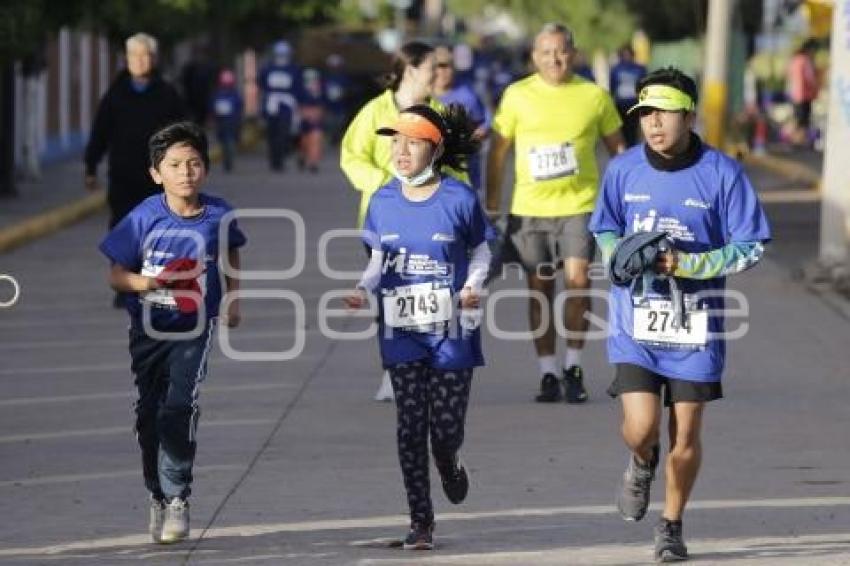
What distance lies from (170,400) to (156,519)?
1.44 feet

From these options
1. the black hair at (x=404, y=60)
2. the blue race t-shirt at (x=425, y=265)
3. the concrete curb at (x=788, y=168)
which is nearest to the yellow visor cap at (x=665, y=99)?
the blue race t-shirt at (x=425, y=265)

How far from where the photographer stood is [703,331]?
9289 millimetres

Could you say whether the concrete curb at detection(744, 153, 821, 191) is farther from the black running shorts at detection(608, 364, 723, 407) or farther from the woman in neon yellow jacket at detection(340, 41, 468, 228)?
the black running shorts at detection(608, 364, 723, 407)

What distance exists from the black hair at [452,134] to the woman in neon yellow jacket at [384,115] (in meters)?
3.04

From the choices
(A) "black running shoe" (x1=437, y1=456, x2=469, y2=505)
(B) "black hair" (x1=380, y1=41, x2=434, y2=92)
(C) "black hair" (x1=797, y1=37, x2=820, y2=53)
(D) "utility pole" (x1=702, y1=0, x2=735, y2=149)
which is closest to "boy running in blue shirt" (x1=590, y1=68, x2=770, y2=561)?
(A) "black running shoe" (x1=437, y1=456, x2=469, y2=505)

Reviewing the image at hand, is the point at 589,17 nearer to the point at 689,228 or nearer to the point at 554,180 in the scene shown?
the point at 554,180

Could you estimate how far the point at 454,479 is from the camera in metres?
9.83

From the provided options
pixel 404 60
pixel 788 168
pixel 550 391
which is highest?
pixel 404 60

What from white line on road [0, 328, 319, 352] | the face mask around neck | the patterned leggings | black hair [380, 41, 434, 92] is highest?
black hair [380, 41, 434, 92]

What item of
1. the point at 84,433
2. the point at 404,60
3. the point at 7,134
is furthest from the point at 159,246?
the point at 7,134

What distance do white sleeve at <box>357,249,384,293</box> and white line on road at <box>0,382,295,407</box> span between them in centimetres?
442

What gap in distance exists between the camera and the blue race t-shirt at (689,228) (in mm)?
9281

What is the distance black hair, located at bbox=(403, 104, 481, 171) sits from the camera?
32.5 ft

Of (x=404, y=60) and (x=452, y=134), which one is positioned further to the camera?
(x=404, y=60)
